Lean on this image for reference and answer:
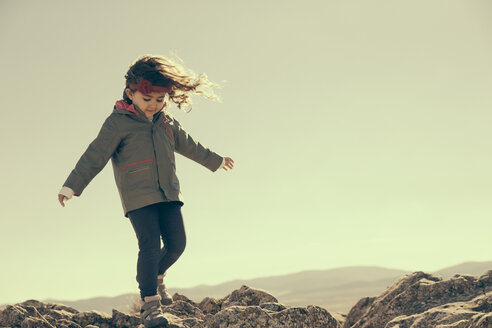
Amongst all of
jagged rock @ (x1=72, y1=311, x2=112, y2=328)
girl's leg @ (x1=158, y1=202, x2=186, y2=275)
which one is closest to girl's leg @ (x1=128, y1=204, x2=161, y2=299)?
girl's leg @ (x1=158, y1=202, x2=186, y2=275)

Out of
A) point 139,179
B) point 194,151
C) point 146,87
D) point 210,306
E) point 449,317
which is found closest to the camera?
point 449,317

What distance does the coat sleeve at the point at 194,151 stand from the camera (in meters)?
7.14

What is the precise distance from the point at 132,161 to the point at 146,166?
152mm

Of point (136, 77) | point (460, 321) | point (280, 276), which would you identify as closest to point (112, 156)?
point (136, 77)

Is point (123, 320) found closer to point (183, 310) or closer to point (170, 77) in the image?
point (183, 310)

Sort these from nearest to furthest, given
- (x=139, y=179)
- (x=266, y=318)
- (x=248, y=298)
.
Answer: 1. (x=266, y=318)
2. (x=139, y=179)
3. (x=248, y=298)

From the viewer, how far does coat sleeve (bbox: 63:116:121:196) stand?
641 centimetres

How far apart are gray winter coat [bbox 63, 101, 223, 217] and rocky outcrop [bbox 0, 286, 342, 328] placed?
3.63 ft

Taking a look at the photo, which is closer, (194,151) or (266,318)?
(266,318)

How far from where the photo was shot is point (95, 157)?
6.44 metres

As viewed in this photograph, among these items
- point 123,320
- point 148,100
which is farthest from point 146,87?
point 123,320

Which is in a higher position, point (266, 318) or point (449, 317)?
point (266, 318)

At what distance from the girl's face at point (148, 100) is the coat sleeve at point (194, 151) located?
0.50 meters

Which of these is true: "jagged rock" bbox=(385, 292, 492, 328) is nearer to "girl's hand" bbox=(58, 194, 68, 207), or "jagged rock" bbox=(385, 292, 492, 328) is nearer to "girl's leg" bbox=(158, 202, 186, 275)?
"girl's leg" bbox=(158, 202, 186, 275)
